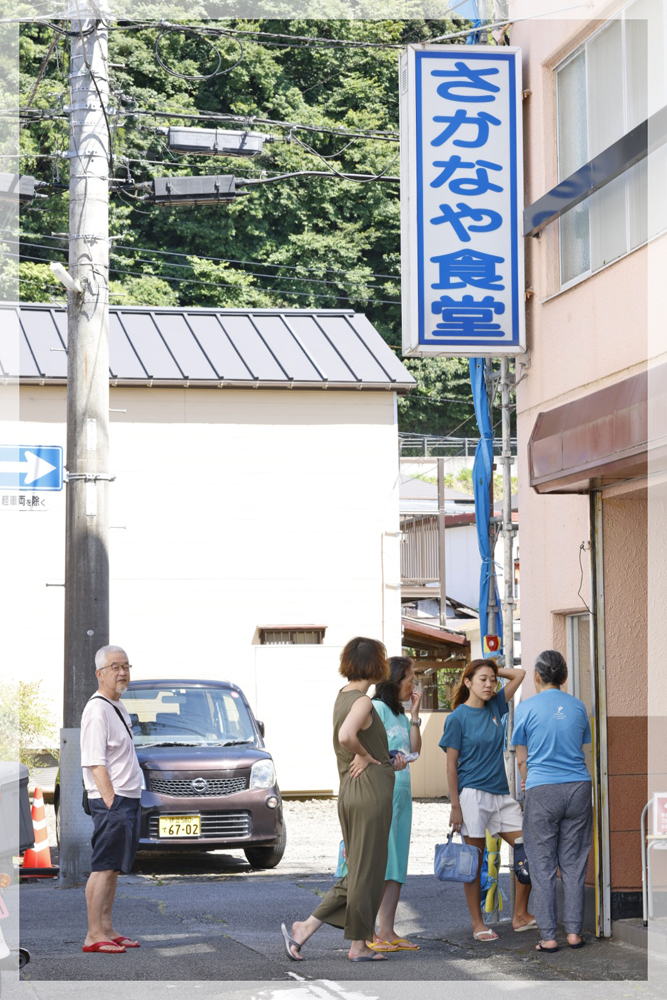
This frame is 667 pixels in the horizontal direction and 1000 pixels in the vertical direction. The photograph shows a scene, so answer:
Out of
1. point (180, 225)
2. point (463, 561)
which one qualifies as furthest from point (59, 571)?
point (180, 225)

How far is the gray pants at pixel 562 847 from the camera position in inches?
299

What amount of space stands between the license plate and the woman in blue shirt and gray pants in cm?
486

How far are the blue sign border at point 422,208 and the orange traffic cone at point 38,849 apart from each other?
6.45 meters

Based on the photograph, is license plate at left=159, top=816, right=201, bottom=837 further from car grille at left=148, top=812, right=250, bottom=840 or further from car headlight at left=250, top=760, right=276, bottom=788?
car headlight at left=250, top=760, right=276, bottom=788

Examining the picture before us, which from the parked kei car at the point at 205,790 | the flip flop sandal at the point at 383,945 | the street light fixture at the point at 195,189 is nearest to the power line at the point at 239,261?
the street light fixture at the point at 195,189

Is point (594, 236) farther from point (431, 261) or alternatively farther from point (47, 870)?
point (47, 870)

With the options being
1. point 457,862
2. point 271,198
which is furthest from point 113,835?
point 271,198

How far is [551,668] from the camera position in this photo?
785 cm

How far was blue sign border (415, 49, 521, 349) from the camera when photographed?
30.1 feet

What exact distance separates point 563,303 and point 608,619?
7.54 ft

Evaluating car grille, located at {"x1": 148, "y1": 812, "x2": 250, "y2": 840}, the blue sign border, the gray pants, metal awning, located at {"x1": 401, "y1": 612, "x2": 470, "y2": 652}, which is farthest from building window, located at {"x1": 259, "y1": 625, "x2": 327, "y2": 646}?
the gray pants

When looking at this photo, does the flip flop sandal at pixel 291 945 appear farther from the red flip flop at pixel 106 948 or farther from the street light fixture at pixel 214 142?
the street light fixture at pixel 214 142

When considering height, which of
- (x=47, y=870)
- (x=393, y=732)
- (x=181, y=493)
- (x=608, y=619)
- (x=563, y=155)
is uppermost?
(x=563, y=155)

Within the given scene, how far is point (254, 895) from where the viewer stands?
33.8 feet
